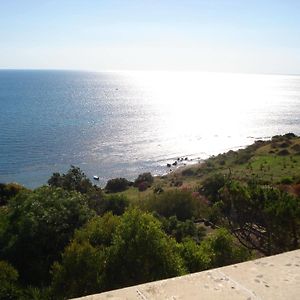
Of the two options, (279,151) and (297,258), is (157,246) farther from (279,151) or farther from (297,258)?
(279,151)

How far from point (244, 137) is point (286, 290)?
112024 millimetres

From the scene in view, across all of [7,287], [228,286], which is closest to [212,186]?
[7,287]

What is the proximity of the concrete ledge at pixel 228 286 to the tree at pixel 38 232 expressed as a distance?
708 inches

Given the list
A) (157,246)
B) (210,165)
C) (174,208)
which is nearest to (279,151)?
(210,165)

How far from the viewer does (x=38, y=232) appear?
21.5 m

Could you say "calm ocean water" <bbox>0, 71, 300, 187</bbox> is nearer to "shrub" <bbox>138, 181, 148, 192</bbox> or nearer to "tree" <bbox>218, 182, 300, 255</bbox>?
"shrub" <bbox>138, 181, 148, 192</bbox>

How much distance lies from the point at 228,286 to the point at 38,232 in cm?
1966

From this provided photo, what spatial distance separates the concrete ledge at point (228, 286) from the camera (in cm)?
316

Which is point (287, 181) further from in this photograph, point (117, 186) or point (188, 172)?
point (117, 186)

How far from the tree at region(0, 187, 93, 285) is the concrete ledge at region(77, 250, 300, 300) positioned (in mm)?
17984

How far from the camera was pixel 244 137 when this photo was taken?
112188 millimetres

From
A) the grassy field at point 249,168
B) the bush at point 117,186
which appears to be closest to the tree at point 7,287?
the grassy field at point 249,168

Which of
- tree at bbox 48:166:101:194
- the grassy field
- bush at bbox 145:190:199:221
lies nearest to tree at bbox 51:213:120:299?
bush at bbox 145:190:199:221

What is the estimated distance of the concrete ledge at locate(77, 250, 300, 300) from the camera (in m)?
3.16
